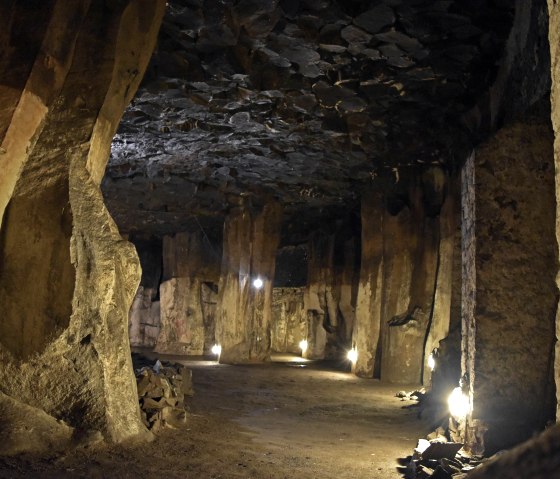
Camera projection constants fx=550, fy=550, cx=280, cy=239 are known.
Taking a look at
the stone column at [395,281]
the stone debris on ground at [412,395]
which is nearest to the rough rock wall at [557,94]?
the stone debris on ground at [412,395]

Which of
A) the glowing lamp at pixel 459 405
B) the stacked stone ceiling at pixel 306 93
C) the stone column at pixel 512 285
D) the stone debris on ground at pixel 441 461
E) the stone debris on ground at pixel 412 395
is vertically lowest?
the stone debris on ground at pixel 412 395

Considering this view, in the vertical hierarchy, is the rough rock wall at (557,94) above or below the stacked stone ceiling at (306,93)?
below

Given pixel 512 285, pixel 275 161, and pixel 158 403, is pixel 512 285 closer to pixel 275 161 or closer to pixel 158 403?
pixel 158 403

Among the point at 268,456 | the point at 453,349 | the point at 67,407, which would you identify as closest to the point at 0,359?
the point at 67,407

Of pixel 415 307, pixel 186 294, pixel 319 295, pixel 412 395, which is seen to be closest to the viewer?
pixel 412 395

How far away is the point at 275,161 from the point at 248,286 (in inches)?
185

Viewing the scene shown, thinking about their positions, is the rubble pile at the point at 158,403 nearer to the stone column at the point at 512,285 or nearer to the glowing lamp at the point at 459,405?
the glowing lamp at the point at 459,405

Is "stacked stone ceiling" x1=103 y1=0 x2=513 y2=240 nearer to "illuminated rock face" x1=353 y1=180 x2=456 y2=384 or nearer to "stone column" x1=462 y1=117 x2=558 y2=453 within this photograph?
"illuminated rock face" x1=353 y1=180 x2=456 y2=384

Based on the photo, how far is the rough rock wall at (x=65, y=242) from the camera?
4.43 metres

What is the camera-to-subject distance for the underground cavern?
447 cm

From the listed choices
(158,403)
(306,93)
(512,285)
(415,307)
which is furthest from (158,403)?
(415,307)

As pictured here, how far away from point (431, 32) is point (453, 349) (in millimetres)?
4540

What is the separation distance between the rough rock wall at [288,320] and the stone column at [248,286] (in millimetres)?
5283

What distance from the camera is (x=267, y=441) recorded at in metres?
5.99
